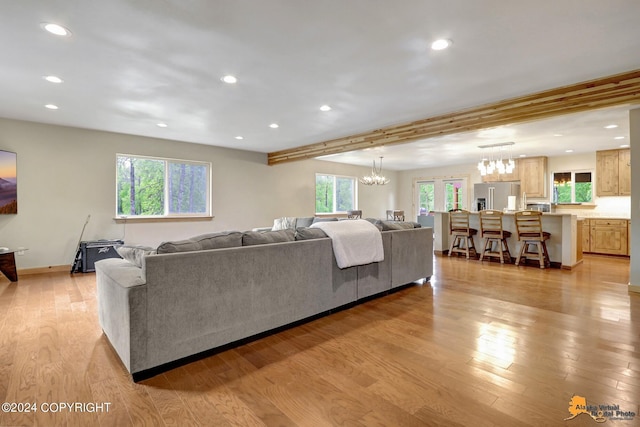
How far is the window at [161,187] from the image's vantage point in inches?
224

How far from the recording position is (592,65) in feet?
9.36

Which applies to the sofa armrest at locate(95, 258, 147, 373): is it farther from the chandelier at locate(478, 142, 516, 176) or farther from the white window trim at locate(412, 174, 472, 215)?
the white window trim at locate(412, 174, 472, 215)

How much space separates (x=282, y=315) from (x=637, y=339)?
2.91m

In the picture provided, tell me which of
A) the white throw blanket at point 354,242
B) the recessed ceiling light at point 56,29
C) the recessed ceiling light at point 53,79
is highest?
the recessed ceiling light at point 53,79

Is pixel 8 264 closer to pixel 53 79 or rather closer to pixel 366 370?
pixel 53 79

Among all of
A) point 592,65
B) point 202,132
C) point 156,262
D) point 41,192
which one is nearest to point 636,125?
point 592,65

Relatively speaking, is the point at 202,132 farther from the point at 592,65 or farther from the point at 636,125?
the point at 636,125

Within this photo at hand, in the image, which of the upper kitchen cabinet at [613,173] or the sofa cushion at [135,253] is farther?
the upper kitchen cabinet at [613,173]

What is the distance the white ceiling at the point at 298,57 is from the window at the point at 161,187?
4.10 ft

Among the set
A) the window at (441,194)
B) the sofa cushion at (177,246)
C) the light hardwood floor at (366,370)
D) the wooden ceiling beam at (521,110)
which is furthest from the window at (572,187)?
the sofa cushion at (177,246)

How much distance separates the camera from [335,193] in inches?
372

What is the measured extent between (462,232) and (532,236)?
1.20 meters

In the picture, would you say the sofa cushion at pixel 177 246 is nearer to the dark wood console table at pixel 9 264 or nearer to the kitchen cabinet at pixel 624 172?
the dark wood console table at pixel 9 264

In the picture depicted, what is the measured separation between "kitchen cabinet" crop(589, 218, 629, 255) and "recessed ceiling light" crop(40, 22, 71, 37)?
929cm
